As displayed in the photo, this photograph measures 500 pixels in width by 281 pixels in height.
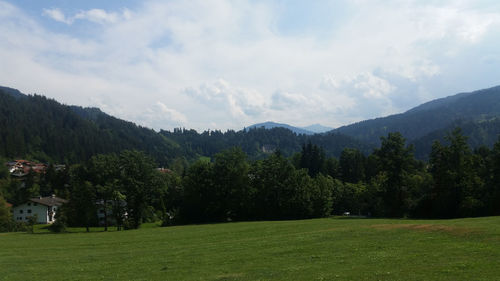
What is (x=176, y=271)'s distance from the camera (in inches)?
761

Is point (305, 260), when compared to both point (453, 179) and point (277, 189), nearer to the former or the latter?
point (453, 179)

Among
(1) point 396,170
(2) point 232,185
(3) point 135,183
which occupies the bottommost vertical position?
(2) point 232,185

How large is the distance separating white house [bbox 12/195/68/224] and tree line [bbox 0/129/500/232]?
3124 centimetres

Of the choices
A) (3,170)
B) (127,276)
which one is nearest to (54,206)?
(3,170)

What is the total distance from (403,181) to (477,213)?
11.8 metres

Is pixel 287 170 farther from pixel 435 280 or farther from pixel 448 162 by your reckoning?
pixel 435 280

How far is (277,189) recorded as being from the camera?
69188 mm

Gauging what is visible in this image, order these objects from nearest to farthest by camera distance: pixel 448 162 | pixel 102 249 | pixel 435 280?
pixel 435 280, pixel 102 249, pixel 448 162

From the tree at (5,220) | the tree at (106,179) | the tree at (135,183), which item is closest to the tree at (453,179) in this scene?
the tree at (135,183)

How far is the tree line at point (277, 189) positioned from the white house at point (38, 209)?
102 ft

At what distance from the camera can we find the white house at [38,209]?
329 feet

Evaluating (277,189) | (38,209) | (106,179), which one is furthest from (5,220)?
(277,189)

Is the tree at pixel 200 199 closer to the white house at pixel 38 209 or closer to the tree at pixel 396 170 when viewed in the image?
the tree at pixel 396 170

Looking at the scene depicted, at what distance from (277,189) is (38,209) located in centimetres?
7342
